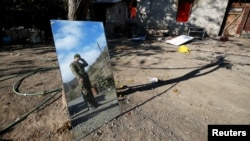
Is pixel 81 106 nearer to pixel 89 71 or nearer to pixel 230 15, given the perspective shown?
pixel 89 71

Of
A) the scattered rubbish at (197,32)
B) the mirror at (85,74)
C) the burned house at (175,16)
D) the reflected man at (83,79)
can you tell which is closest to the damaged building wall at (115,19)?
the burned house at (175,16)

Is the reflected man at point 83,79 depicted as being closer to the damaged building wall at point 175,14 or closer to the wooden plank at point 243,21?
the damaged building wall at point 175,14

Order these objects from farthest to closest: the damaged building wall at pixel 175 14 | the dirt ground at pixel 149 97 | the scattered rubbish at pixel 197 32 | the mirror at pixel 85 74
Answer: the scattered rubbish at pixel 197 32 → the damaged building wall at pixel 175 14 → the dirt ground at pixel 149 97 → the mirror at pixel 85 74

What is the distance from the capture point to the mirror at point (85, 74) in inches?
118

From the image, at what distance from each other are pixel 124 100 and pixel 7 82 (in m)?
3.51

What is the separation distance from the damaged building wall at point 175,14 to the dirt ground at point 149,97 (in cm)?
534

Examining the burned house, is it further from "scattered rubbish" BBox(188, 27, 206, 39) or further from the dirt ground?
the dirt ground

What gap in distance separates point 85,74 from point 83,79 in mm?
106

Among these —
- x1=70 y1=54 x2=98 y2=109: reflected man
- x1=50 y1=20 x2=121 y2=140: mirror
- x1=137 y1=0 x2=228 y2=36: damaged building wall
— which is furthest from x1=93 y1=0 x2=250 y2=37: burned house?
x1=70 y1=54 x2=98 y2=109: reflected man

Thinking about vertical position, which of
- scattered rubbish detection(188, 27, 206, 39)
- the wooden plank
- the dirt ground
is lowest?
the dirt ground

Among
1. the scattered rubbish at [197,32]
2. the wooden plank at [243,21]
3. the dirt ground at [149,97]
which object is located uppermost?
the wooden plank at [243,21]

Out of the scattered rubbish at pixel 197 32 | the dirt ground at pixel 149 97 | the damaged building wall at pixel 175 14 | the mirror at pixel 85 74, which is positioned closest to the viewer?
the mirror at pixel 85 74

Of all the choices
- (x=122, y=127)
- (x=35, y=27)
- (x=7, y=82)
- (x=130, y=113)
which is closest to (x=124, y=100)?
(x=130, y=113)

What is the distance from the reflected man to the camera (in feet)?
10.3
